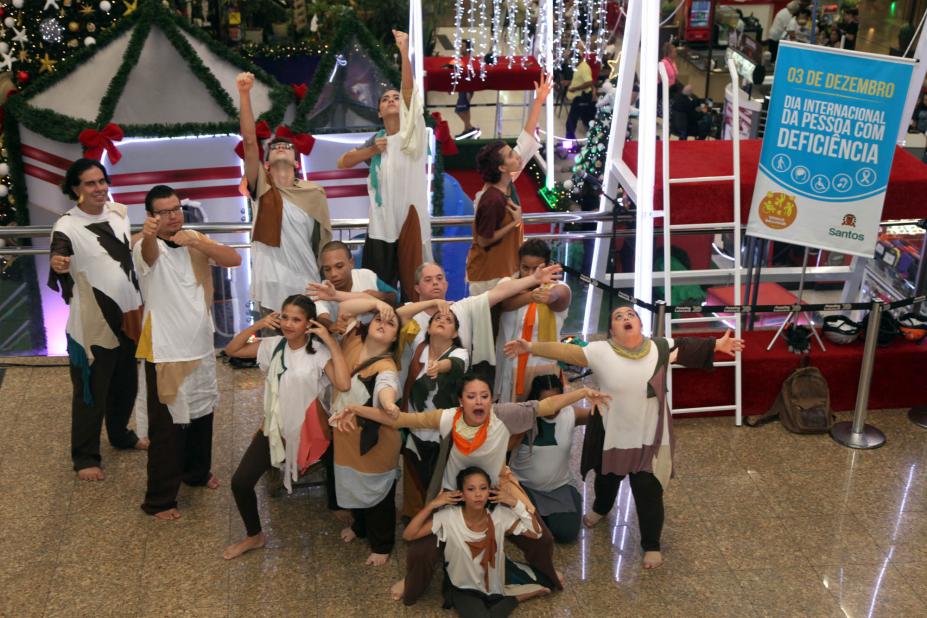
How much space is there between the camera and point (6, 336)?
21.5 ft

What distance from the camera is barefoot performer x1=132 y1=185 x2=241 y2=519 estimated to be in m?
4.74

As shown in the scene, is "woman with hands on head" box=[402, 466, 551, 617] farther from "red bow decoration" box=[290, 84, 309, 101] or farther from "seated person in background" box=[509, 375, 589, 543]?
"red bow decoration" box=[290, 84, 309, 101]

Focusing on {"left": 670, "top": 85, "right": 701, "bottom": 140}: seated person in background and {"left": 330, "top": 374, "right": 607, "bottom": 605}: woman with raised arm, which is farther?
{"left": 670, "top": 85, "right": 701, "bottom": 140}: seated person in background

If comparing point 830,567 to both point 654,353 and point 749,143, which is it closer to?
point 654,353

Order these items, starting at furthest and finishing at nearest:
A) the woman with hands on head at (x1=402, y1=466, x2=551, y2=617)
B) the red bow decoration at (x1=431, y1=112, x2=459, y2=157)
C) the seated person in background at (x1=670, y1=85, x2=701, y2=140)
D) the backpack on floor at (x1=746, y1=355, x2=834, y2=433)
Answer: the seated person in background at (x1=670, y1=85, x2=701, y2=140) → the red bow decoration at (x1=431, y1=112, x2=459, y2=157) → the backpack on floor at (x1=746, y1=355, x2=834, y2=433) → the woman with hands on head at (x1=402, y1=466, x2=551, y2=617)

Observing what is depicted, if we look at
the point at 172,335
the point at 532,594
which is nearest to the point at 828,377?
the point at 532,594

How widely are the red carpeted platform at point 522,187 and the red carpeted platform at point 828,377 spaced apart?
4.34 meters

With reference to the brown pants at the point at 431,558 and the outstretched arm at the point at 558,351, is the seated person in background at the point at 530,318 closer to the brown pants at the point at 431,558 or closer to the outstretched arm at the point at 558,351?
the outstretched arm at the point at 558,351

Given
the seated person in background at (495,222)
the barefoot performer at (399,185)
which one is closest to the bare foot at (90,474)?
the barefoot performer at (399,185)

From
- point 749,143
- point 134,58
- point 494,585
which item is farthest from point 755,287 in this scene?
point 134,58

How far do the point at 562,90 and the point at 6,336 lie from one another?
9.88 m

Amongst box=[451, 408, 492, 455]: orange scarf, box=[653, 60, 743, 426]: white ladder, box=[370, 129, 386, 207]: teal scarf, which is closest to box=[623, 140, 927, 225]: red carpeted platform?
box=[653, 60, 743, 426]: white ladder

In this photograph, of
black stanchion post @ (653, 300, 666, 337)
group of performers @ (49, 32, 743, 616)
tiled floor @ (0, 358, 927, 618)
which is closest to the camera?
group of performers @ (49, 32, 743, 616)

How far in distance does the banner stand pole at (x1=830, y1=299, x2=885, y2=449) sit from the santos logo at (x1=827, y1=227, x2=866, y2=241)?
350mm
